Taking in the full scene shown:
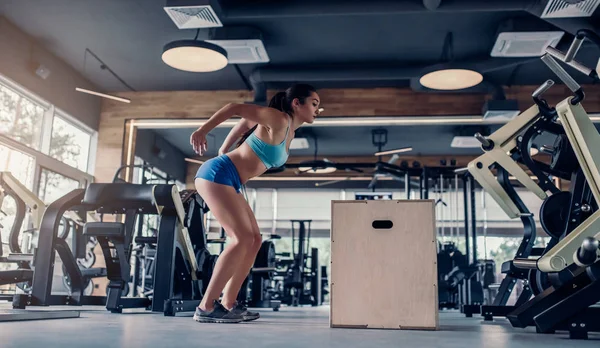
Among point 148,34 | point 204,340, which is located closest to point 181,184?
point 148,34

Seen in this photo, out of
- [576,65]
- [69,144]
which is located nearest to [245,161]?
[576,65]

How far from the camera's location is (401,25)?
5.75 meters

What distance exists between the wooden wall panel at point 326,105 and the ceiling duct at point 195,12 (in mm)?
2570

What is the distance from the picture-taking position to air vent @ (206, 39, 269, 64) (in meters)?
5.55

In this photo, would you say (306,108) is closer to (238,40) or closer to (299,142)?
(238,40)

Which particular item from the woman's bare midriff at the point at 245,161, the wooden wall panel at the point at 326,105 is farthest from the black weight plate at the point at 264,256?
the woman's bare midriff at the point at 245,161

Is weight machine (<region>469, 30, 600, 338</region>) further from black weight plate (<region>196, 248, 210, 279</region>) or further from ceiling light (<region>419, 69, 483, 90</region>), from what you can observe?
ceiling light (<region>419, 69, 483, 90</region>)

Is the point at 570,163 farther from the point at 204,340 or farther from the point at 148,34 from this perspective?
the point at 148,34

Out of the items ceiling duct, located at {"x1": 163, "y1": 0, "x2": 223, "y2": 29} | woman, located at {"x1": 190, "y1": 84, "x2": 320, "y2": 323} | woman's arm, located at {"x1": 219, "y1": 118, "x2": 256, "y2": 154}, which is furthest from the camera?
ceiling duct, located at {"x1": 163, "y1": 0, "x2": 223, "y2": 29}

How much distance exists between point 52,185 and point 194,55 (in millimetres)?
2867

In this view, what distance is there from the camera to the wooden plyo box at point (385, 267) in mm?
2357

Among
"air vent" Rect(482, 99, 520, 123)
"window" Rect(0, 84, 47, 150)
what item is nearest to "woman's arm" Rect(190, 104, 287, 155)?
"window" Rect(0, 84, 47, 150)

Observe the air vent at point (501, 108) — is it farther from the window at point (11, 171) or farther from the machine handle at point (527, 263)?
the window at point (11, 171)

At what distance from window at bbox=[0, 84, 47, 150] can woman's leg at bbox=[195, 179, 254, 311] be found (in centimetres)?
414
